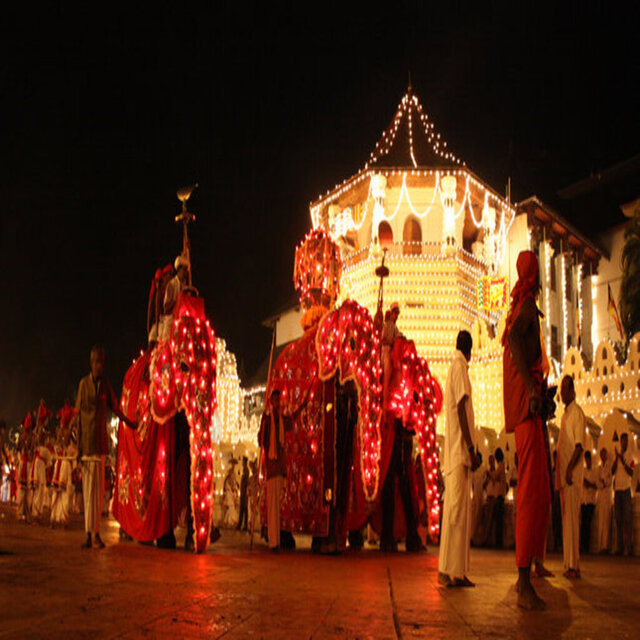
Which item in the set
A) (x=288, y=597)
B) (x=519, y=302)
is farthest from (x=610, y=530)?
(x=288, y=597)

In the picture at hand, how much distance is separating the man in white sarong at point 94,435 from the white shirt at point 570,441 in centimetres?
434

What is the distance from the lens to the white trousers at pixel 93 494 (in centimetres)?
795

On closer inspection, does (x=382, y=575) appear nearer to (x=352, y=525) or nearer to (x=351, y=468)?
(x=351, y=468)

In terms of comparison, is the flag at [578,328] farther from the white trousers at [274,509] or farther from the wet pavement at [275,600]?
the wet pavement at [275,600]

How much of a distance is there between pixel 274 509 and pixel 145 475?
1561 millimetres

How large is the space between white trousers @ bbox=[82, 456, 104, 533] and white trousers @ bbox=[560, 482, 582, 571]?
14.7ft

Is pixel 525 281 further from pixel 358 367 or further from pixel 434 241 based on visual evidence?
pixel 434 241

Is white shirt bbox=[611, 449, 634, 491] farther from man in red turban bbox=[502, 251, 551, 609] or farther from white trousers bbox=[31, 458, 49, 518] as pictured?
white trousers bbox=[31, 458, 49, 518]

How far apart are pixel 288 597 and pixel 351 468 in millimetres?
4991

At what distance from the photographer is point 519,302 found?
213 inches

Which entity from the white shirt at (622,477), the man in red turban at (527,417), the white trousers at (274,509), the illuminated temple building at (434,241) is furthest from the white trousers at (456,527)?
the illuminated temple building at (434,241)

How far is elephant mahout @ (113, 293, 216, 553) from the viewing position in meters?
8.55

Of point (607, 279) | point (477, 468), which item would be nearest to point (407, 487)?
point (477, 468)

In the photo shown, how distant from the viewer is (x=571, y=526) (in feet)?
23.9
